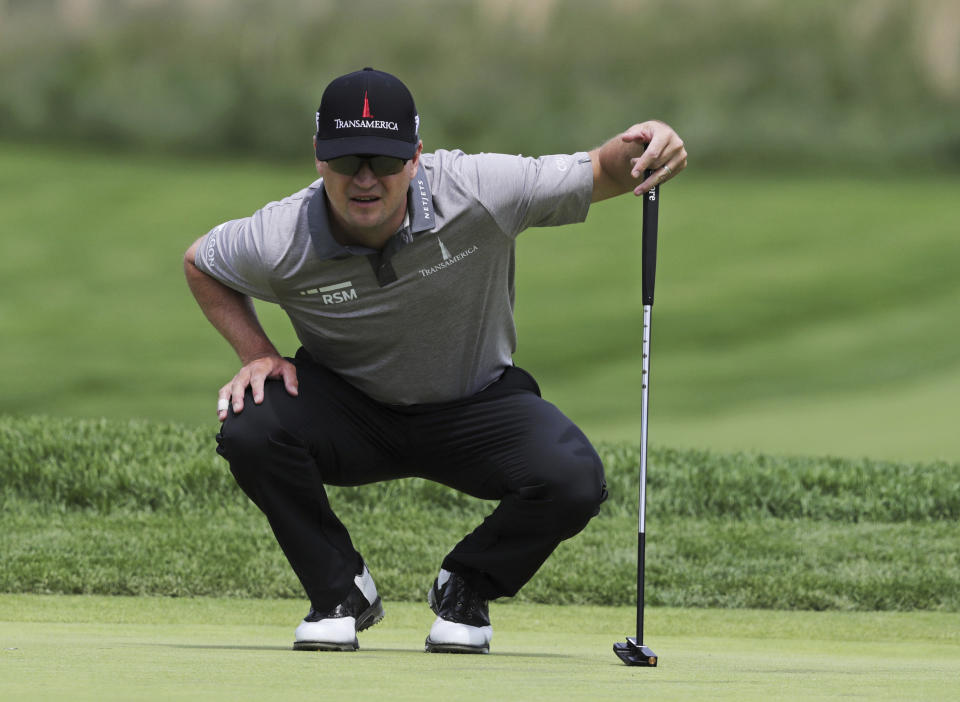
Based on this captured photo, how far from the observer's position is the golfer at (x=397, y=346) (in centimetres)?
268

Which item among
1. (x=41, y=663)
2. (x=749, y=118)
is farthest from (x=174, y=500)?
(x=749, y=118)

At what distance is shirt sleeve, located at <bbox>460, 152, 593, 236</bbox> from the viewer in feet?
9.04

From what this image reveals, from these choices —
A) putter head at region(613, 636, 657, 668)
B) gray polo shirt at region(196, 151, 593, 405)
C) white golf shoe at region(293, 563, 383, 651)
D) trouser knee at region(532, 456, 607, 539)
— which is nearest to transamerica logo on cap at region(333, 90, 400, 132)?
gray polo shirt at region(196, 151, 593, 405)

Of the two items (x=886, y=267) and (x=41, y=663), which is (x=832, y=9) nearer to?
(x=886, y=267)

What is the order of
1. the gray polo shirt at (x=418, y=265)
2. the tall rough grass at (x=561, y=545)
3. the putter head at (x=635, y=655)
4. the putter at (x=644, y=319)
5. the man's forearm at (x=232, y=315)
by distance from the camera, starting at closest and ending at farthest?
1. the putter head at (x=635, y=655)
2. the putter at (x=644, y=319)
3. the gray polo shirt at (x=418, y=265)
4. the man's forearm at (x=232, y=315)
5. the tall rough grass at (x=561, y=545)

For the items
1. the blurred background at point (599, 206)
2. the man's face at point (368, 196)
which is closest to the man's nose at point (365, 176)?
the man's face at point (368, 196)

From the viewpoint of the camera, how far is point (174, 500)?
17.5 ft

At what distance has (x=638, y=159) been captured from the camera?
2.64 m

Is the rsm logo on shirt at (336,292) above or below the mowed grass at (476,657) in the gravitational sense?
above

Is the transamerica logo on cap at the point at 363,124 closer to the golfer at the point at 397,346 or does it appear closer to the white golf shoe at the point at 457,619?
the golfer at the point at 397,346

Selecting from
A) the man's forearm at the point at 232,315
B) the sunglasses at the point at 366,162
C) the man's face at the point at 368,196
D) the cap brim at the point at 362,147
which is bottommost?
the man's forearm at the point at 232,315

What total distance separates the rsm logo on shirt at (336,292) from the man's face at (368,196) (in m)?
0.12

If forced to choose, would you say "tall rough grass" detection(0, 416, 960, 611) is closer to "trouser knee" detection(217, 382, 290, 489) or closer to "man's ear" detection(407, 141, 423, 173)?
"trouser knee" detection(217, 382, 290, 489)

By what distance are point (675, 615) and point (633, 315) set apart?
17.6 ft
